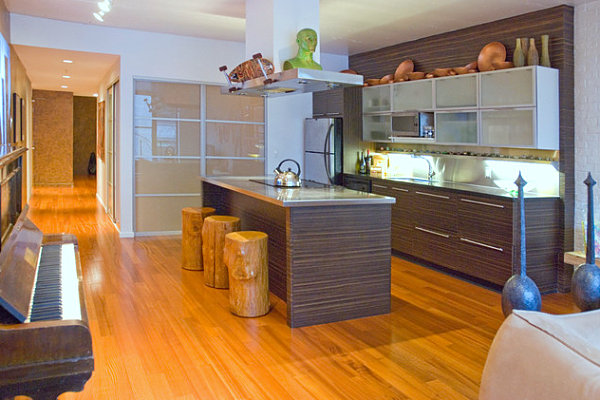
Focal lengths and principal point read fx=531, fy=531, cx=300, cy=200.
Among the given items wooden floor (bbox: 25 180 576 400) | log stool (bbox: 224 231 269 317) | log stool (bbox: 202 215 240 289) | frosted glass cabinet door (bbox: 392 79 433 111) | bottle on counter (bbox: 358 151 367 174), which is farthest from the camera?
bottle on counter (bbox: 358 151 367 174)

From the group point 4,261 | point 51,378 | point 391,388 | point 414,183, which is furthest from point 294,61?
point 51,378

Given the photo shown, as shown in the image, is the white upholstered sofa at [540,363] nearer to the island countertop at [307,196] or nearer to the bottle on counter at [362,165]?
the island countertop at [307,196]

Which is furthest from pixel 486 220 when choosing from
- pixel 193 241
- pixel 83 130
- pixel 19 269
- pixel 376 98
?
pixel 83 130

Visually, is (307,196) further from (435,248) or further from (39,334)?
(39,334)

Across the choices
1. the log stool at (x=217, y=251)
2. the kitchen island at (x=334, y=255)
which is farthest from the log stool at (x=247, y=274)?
the log stool at (x=217, y=251)

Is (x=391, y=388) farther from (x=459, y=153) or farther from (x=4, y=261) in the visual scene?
(x=459, y=153)

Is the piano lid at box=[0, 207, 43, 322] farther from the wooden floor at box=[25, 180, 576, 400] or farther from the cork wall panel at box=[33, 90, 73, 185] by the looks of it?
the cork wall panel at box=[33, 90, 73, 185]

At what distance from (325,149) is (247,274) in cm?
367

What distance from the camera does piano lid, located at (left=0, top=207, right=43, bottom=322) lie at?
1.42m

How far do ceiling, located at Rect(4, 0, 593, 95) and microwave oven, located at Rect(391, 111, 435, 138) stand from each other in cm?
96

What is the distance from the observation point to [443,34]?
610 centimetres

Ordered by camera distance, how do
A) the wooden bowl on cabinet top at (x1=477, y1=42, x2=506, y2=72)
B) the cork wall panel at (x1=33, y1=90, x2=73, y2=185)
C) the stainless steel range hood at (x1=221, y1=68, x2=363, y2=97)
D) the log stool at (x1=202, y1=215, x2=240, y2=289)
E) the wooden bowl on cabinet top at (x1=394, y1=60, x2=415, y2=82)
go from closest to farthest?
the stainless steel range hood at (x1=221, y1=68, x2=363, y2=97)
the log stool at (x1=202, y1=215, x2=240, y2=289)
the wooden bowl on cabinet top at (x1=477, y1=42, x2=506, y2=72)
the wooden bowl on cabinet top at (x1=394, y1=60, x2=415, y2=82)
the cork wall panel at (x1=33, y1=90, x2=73, y2=185)

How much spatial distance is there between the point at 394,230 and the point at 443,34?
2.32 metres

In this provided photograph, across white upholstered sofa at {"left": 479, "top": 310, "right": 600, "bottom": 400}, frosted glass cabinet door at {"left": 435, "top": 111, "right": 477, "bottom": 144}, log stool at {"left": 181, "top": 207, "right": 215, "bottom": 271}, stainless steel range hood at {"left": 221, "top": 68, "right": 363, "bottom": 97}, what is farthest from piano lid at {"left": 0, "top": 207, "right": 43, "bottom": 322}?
frosted glass cabinet door at {"left": 435, "top": 111, "right": 477, "bottom": 144}
